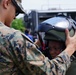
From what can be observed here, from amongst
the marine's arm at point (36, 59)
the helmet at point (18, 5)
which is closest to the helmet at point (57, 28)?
the helmet at point (18, 5)

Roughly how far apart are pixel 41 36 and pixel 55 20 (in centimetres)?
25

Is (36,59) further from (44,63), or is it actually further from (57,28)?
(57,28)

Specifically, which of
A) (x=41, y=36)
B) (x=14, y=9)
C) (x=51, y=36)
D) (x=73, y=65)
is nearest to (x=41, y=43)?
(x=41, y=36)

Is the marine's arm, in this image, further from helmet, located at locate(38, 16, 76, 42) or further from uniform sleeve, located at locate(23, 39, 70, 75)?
helmet, located at locate(38, 16, 76, 42)

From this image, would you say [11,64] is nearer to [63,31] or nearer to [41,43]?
[63,31]

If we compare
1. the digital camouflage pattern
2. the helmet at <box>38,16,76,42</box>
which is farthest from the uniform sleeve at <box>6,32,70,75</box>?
the helmet at <box>38,16,76,42</box>

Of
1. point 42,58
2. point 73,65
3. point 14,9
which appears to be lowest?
point 73,65

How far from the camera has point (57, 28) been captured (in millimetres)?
2729

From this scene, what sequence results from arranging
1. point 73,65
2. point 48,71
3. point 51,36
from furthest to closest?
point 51,36, point 73,65, point 48,71

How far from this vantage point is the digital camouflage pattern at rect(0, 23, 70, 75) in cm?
208

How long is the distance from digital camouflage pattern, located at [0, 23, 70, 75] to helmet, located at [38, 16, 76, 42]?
564mm

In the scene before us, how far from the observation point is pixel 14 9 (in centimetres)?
237

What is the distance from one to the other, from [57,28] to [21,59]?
2.36 feet

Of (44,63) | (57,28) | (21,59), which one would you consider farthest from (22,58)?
(57,28)
